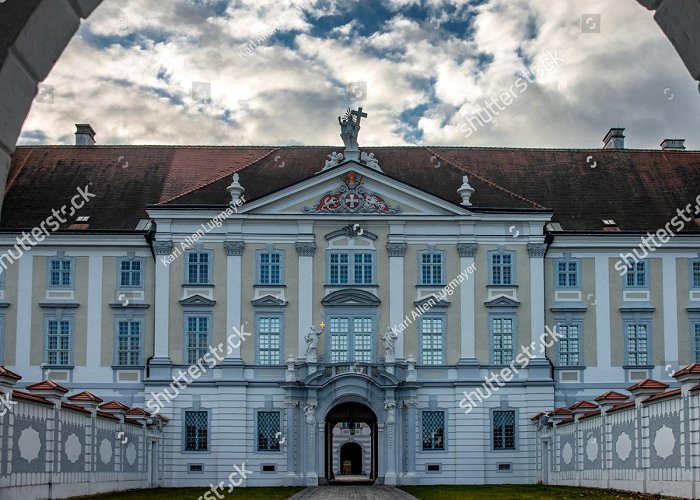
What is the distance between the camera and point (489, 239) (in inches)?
1720

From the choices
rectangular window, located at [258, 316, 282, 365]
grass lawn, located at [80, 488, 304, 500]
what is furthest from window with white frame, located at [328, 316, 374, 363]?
grass lawn, located at [80, 488, 304, 500]

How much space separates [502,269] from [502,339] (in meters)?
2.82

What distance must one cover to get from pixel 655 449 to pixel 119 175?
29856mm

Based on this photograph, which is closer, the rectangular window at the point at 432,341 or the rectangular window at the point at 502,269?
the rectangular window at the point at 432,341

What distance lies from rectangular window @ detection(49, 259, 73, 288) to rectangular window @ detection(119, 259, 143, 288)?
2.02m

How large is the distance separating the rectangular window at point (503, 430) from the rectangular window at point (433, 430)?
2066 mm

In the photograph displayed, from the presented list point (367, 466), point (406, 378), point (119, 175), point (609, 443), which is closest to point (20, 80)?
point (609, 443)

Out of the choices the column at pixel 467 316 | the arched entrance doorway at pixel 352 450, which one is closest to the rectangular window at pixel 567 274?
the column at pixel 467 316

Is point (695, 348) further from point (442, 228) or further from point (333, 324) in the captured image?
point (333, 324)

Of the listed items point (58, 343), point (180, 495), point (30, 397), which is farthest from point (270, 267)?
point (30, 397)

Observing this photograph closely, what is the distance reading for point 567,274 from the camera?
147 ft

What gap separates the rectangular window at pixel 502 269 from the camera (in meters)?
43.7

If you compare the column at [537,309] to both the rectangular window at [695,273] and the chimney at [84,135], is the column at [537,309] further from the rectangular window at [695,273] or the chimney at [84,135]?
the chimney at [84,135]

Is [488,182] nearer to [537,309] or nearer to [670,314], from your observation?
[537,309]
